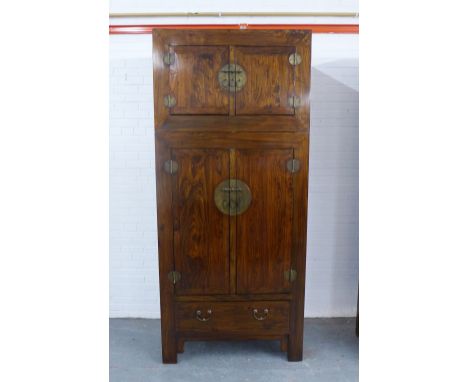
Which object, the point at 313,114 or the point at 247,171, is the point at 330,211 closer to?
the point at 313,114

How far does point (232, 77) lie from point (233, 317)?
56.1 inches

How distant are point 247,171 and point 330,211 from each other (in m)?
0.97

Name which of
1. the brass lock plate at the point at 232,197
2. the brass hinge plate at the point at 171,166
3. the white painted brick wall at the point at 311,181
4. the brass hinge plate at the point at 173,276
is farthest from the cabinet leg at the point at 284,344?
the brass hinge plate at the point at 171,166

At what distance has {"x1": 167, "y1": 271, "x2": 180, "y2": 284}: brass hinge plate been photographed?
2.20m

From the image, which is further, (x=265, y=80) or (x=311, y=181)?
(x=311, y=181)

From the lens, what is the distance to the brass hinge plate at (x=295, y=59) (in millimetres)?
2027

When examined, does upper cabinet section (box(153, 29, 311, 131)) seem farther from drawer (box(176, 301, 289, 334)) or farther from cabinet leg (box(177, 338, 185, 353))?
cabinet leg (box(177, 338, 185, 353))

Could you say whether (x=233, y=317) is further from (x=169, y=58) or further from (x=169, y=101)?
(x=169, y=58)

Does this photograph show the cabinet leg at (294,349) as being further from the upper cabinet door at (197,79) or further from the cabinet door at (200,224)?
the upper cabinet door at (197,79)

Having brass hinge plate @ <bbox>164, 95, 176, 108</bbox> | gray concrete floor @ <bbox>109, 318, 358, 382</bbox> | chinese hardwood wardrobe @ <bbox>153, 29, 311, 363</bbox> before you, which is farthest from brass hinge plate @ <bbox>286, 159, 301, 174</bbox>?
gray concrete floor @ <bbox>109, 318, 358, 382</bbox>

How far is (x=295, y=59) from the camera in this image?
2.03 meters

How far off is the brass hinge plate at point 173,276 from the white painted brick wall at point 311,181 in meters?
0.65

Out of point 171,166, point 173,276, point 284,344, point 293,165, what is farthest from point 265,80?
point 284,344
